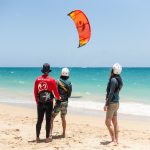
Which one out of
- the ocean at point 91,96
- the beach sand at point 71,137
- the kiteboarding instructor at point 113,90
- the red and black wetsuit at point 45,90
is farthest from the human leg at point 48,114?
the ocean at point 91,96

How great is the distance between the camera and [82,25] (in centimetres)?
1085

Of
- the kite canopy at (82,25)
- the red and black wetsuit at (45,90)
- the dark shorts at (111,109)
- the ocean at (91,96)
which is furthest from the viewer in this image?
the ocean at (91,96)

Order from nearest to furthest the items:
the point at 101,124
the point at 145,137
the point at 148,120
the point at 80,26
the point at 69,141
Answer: the point at 69,141
the point at 145,137
the point at 80,26
the point at 101,124
the point at 148,120

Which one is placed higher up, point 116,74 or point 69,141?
point 116,74

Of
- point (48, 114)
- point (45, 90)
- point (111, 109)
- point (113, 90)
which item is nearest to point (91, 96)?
point (48, 114)

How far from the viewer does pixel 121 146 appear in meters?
8.16

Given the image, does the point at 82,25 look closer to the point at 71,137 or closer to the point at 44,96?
the point at 71,137

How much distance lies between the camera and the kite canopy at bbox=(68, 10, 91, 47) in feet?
35.0

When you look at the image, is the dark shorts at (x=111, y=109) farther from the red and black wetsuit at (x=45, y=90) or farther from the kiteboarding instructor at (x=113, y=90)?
the red and black wetsuit at (x=45, y=90)

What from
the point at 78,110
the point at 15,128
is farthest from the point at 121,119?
the point at 15,128

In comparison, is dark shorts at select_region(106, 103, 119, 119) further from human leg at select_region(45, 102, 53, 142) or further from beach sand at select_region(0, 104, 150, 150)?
human leg at select_region(45, 102, 53, 142)

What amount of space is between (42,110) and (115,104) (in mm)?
1505

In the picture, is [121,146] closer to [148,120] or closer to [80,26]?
[80,26]

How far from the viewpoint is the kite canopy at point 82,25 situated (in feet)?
35.0
